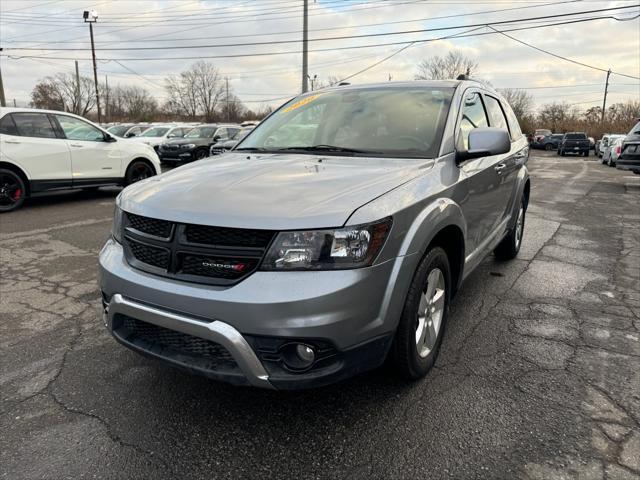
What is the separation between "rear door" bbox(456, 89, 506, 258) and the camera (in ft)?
10.9

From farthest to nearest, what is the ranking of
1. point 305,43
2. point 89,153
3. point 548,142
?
1. point 548,142
2. point 305,43
3. point 89,153

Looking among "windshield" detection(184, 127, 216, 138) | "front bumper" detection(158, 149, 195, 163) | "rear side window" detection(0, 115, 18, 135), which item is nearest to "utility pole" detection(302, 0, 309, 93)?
"windshield" detection(184, 127, 216, 138)

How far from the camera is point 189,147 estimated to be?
1756 cm

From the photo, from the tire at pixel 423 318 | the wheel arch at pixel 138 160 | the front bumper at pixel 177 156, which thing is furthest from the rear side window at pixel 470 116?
the front bumper at pixel 177 156

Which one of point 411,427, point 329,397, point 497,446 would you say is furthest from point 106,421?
point 497,446

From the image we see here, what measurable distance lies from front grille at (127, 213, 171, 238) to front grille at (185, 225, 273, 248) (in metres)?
0.15

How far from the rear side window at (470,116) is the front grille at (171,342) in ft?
6.99

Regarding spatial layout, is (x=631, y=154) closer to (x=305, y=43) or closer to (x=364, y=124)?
(x=364, y=124)

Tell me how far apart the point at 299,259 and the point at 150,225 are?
33.7 inches

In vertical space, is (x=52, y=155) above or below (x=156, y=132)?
below

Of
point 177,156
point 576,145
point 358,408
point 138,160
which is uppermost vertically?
point 138,160

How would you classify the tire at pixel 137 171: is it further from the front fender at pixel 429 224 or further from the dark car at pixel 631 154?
the dark car at pixel 631 154

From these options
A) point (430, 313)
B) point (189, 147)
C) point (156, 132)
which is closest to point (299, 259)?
point (430, 313)

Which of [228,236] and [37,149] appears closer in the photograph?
[228,236]
